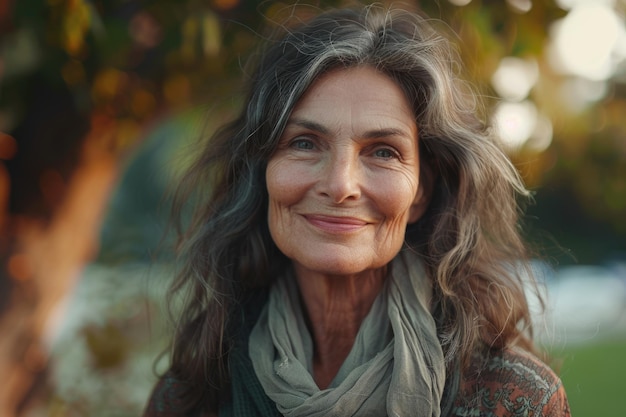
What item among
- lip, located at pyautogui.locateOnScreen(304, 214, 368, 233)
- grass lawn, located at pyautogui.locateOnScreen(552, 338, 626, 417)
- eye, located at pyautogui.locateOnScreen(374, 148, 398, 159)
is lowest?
grass lawn, located at pyautogui.locateOnScreen(552, 338, 626, 417)

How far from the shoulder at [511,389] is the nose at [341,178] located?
600 mm

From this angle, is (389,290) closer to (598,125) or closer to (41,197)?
(41,197)

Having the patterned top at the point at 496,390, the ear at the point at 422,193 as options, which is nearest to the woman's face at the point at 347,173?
the ear at the point at 422,193

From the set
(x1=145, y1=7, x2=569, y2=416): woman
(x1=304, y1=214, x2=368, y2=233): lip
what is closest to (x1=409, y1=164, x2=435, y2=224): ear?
(x1=145, y1=7, x2=569, y2=416): woman

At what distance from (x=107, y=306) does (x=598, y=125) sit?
2902 millimetres

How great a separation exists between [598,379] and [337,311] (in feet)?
24.2

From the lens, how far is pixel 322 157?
213cm

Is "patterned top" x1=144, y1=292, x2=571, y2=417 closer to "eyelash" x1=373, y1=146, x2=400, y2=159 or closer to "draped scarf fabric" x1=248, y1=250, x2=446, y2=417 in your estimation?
"draped scarf fabric" x1=248, y1=250, x2=446, y2=417

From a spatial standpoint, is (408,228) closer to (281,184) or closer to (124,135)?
(281,184)

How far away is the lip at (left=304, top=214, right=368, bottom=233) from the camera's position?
209cm

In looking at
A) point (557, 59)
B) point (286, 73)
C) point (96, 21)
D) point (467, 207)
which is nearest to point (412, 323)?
point (467, 207)

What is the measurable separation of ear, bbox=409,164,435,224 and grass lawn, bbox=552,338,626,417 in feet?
14.5

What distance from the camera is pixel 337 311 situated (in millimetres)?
2305

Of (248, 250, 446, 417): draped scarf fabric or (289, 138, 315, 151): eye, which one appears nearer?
(248, 250, 446, 417): draped scarf fabric
